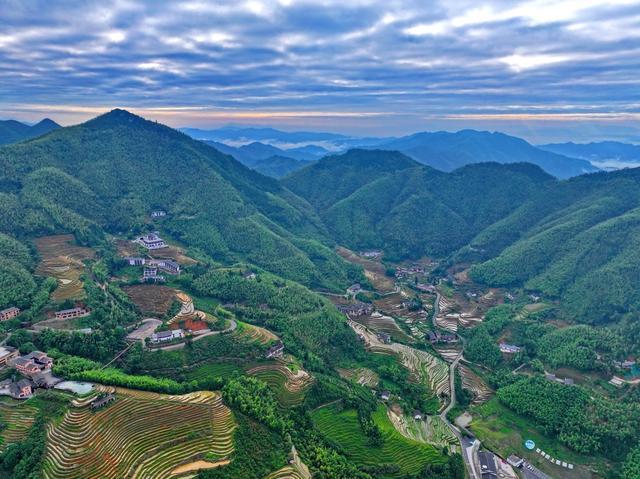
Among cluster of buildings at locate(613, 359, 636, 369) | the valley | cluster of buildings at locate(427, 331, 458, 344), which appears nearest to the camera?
the valley

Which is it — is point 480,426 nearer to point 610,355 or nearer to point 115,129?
point 610,355

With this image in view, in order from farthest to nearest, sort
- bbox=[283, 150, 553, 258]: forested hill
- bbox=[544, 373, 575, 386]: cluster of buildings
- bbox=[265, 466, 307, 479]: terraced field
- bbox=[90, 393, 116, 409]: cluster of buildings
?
bbox=[283, 150, 553, 258]: forested hill, bbox=[544, 373, 575, 386]: cluster of buildings, bbox=[90, 393, 116, 409]: cluster of buildings, bbox=[265, 466, 307, 479]: terraced field

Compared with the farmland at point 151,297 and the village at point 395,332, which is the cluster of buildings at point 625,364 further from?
the farmland at point 151,297

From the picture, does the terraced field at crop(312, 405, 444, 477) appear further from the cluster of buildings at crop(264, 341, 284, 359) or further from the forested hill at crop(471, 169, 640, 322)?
the forested hill at crop(471, 169, 640, 322)

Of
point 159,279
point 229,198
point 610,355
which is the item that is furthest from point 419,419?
point 229,198

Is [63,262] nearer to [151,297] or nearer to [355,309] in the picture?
[151,297]

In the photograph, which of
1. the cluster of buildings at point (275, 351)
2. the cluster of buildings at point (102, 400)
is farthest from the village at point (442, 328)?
the cluster of buildings at point (102, 400)

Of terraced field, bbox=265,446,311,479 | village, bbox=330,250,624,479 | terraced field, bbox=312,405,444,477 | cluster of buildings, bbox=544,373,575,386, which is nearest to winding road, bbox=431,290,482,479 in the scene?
village, bbox=330,250,624,479

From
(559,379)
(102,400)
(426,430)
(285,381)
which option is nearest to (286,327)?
(285,381)
